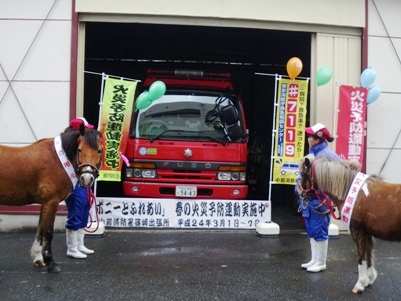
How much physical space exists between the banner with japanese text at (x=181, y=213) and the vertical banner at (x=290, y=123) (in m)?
0.76

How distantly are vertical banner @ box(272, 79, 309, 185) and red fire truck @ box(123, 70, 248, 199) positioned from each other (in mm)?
621

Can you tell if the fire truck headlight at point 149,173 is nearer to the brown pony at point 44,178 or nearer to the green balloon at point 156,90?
the green balloon at point 156,90

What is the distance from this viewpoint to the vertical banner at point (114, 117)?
688 cm

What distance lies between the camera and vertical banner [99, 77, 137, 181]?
6883 mm

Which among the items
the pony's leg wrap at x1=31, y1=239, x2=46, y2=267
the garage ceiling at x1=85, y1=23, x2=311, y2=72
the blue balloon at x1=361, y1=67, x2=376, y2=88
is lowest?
the pony's leg wrap at x1=31, y1=239, x2=46, y2=267

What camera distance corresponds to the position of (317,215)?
500 centimetres

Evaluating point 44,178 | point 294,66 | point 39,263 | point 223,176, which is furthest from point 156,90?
point 39,263

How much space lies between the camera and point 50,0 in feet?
22.7

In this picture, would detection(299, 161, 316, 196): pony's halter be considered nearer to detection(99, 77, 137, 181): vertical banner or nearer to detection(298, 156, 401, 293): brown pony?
detection(298, 156, 401, 293): brown pony

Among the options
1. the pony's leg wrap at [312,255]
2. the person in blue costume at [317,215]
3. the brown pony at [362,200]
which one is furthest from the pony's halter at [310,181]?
the pony's leg wrap at [312,255]

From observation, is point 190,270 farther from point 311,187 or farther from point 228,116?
point 228,116

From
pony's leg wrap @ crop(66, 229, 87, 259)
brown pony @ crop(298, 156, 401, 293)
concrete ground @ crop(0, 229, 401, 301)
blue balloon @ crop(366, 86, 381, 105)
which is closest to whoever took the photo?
brown pony @ crop(298, 156, 401, 293)

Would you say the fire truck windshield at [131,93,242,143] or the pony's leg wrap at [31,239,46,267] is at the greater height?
the fire truck windshield at [131,93,242,143]

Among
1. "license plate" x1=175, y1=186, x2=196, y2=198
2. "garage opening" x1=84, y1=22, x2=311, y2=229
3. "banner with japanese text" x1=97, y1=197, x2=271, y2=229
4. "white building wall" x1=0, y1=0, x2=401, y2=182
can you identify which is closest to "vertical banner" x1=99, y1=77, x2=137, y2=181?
"banner with japanese text" x1=97, y1=197, x2=271, y2=229
